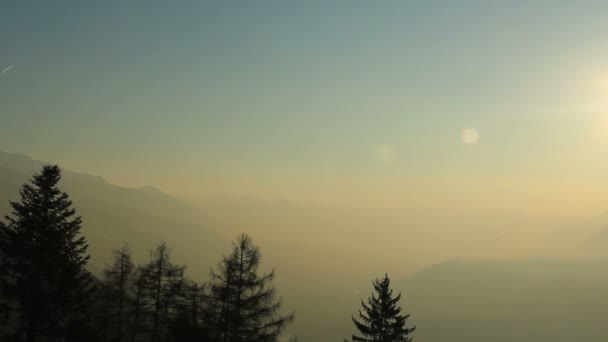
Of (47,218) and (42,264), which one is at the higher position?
(47,218)

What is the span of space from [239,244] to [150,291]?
12238 millimetres

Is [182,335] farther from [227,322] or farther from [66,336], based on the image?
[66,336]

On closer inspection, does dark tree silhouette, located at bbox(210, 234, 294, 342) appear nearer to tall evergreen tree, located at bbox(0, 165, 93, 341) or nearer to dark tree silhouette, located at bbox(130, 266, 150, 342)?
tall evergreen tree, located at bbox(0, 165, 93, 341)

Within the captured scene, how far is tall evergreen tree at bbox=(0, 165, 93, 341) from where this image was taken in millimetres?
16656

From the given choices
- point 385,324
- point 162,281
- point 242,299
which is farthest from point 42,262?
point 385,324

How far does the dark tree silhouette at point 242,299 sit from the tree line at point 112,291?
0.06 meters

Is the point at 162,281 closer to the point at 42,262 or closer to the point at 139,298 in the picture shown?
the point at 139,298

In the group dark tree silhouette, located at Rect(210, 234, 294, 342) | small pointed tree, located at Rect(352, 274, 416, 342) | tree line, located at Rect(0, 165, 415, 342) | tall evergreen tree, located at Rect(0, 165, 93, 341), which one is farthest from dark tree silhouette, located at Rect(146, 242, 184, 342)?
small pointed tree, located at Rect(352, 274, 416, 342)

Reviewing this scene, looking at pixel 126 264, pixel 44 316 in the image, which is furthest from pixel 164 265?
pixel 44 316

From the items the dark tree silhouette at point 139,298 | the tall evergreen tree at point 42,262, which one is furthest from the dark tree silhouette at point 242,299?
the dark tree silhouette at point 139,298

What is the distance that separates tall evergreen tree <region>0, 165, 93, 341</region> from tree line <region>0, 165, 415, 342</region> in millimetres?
39

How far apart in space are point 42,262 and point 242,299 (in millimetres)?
10423

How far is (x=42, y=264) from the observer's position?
55.7 feet

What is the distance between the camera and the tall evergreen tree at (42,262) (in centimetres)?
1666
